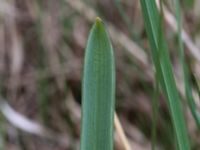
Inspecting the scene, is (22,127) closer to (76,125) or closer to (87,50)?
(76,125)

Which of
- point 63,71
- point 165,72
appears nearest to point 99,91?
point 165,72

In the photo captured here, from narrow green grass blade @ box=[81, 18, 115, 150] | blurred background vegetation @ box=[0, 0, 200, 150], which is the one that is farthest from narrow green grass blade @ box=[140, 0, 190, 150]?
blurred background vegetation @ box=[0, 0, 200, 150]

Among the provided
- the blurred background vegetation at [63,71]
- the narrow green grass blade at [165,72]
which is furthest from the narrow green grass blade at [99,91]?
the blurred background vegetation at [63,71]

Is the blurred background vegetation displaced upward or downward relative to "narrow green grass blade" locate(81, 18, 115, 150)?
upward

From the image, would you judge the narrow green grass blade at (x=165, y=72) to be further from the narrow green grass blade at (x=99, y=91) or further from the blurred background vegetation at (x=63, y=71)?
the blurred background vegetation at (x=63, y=71)

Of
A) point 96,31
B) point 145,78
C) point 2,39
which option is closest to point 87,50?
point 96,31

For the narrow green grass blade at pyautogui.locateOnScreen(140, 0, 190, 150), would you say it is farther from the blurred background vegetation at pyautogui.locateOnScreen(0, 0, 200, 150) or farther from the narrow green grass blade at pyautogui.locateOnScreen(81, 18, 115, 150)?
the blurred background vegetation at pyautogui.locateOnScreen(0, 0, 200, 150)
